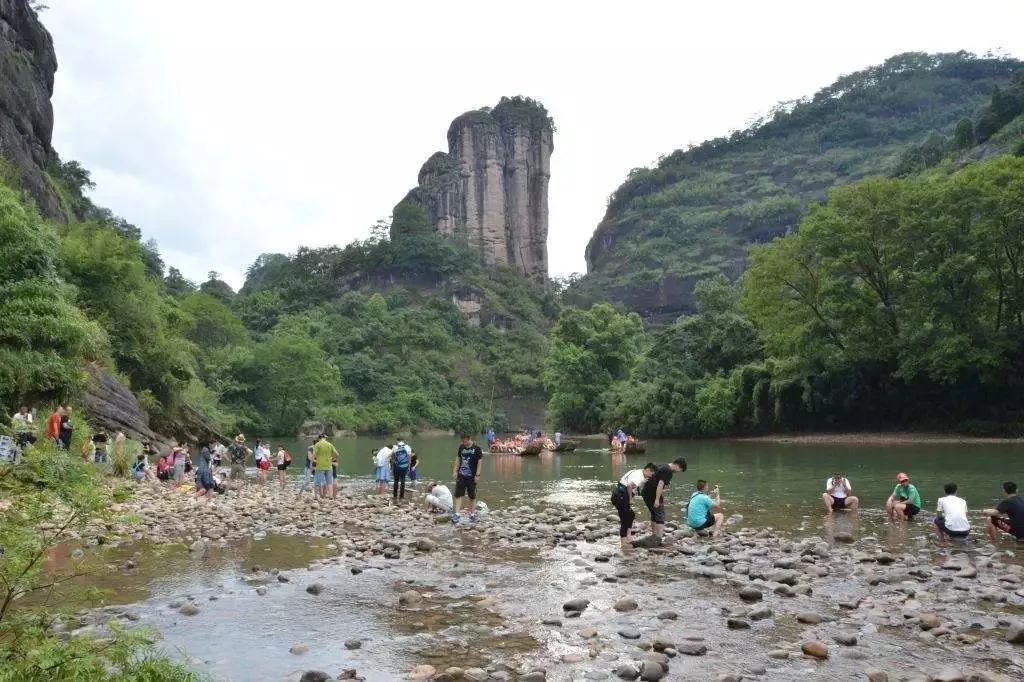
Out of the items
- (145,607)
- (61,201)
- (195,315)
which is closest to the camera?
(145,607)

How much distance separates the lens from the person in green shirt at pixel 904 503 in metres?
15.8

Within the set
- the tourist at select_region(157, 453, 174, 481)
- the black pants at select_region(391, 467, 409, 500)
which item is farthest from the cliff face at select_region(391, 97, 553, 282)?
the black pants at select_region(391, 467, 409, 500)

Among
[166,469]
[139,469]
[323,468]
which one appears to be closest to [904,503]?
[323,468]

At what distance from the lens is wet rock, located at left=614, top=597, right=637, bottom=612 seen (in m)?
8.85

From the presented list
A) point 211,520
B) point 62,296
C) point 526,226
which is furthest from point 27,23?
point 526,226

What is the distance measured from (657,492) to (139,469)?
59.2ft

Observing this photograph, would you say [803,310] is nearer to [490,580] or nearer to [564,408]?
[564,408]

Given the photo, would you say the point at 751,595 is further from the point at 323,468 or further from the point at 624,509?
the point at 323,468

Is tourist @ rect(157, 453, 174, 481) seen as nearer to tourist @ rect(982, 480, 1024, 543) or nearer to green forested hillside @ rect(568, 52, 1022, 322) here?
tourist @ rect(982, 480, 1024, 543)

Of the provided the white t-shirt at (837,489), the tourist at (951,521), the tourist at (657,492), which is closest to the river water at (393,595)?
the tourist at (951,521)

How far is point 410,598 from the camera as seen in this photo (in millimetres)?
9180

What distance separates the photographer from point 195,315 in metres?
75.7

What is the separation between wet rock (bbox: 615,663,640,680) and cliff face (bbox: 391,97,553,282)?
13980cm

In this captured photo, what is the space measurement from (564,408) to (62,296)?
5756cm
